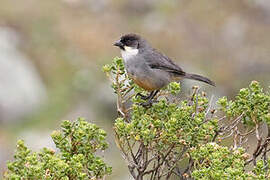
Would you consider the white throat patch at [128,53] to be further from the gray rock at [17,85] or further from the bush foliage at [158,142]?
the gray rock at [17,85]

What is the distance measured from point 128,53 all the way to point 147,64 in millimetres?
231

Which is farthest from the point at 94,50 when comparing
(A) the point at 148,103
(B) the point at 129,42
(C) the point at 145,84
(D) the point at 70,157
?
(D) the point at 70,157

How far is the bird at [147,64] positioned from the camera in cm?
598

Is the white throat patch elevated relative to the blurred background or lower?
lower

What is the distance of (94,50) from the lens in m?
15.5

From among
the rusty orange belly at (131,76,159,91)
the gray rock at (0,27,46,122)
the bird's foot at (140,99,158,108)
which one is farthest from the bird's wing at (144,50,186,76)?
the gray rock at (0,27,46,122)

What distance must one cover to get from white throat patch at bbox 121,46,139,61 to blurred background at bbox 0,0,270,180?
5.60m

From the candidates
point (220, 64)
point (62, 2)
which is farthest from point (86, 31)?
point (220, 64)

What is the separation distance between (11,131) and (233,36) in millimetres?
6994

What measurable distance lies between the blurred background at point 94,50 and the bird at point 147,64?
547 cm

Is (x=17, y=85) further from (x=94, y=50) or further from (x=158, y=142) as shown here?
(x=158, y=142)

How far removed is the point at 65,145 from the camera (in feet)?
13.9

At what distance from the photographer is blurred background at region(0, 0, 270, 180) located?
13492 millimetres

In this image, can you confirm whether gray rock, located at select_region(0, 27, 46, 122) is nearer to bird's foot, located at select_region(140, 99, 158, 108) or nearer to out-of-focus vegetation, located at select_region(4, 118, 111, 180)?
bird's foot, located at select_region(140, 99, 158, 108)
